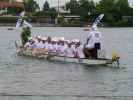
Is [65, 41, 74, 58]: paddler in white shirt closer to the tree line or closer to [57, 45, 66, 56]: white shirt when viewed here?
[57, 45, 66, 56]: white shirt

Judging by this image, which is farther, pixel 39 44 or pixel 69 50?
pixel 39 44

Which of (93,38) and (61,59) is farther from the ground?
(93,38)

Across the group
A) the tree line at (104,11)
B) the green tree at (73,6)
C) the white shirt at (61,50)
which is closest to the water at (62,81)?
the white shirt at (61,50)

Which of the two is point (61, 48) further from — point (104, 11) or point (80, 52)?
point (104, 11)

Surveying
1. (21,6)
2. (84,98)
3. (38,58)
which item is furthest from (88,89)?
(21,6)

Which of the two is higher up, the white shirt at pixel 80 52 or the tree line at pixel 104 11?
the white shirt at pixel 80 52

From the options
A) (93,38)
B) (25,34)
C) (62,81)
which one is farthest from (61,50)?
(62,81)

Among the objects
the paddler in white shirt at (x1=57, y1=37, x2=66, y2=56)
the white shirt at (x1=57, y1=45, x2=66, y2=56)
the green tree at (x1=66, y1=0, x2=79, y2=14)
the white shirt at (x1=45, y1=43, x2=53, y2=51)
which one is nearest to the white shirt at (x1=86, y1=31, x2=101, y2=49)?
the white shirt at (x1=57, y1=45, x2=66, y2=56)

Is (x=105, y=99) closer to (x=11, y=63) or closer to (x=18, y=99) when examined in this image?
(x=18, y=99)

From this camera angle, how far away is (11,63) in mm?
41562

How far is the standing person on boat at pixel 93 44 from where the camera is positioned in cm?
3647

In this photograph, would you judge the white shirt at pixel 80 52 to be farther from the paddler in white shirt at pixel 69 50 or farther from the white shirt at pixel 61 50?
the white shirt at pixel 61 50

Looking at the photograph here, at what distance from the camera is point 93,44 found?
36469mm

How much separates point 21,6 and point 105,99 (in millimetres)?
172922
